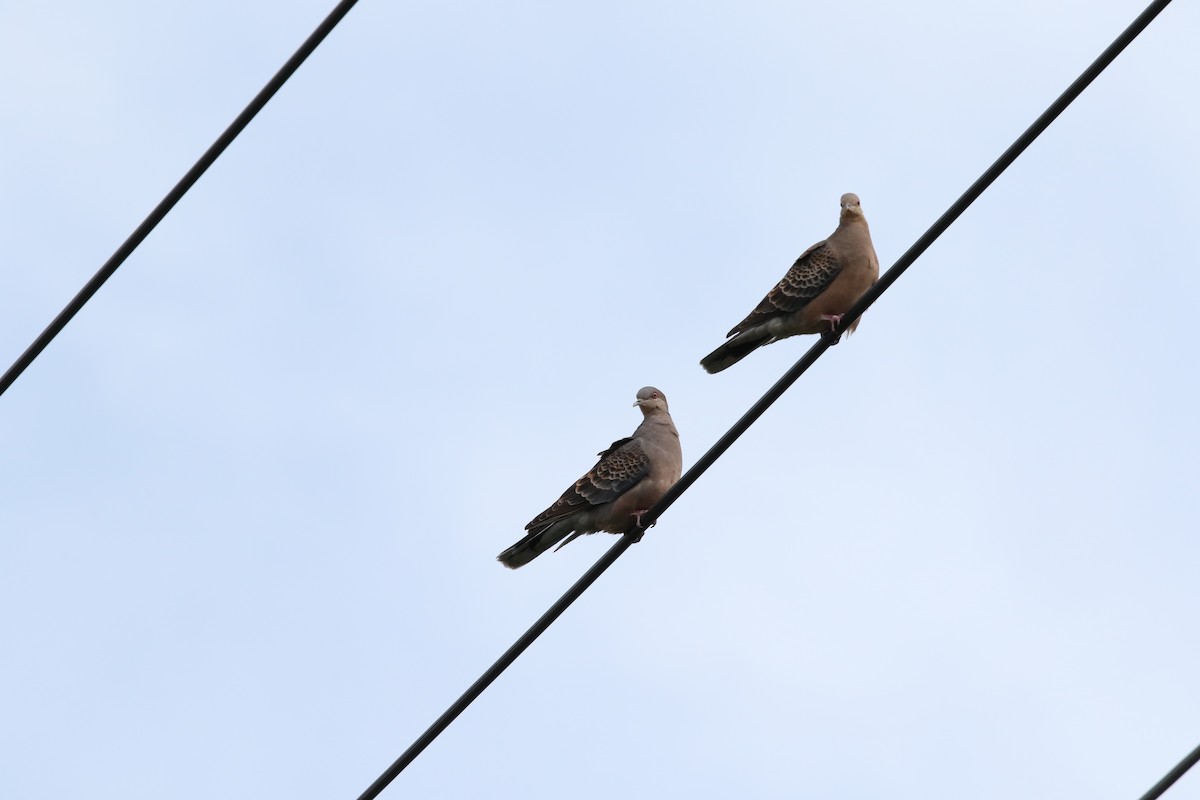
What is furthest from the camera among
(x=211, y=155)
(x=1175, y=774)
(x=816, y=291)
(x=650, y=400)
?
(x=650, y=400)

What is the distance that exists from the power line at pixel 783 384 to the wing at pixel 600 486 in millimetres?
2987

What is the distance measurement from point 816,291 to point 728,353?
65 cm

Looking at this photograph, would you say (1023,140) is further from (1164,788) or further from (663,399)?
(663,399)

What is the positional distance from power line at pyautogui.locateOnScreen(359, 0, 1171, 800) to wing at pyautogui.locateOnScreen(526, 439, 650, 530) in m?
2.99

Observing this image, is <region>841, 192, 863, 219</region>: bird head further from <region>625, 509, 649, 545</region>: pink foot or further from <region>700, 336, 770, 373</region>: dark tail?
<region>625, 509, 649, 545</region>: pink foot

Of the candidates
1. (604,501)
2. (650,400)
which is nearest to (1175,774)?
(604,501)

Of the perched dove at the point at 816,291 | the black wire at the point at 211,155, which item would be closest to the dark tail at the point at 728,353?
the perched dove at the point at 816,291

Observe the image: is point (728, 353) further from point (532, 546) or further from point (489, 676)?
point (489, 676)

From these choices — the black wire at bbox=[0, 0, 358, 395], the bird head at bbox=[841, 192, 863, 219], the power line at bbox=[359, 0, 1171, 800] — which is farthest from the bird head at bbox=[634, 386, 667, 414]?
the black wire at bbox=[0, 0, 358, 395]

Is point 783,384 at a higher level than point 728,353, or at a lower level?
lower

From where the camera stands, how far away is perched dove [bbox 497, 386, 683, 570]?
30.4ft

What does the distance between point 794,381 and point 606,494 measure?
358 centimetres

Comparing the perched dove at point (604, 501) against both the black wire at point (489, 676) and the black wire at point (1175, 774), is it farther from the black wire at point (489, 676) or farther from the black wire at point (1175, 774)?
the black wire at point (1175, 774)

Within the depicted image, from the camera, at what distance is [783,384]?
5.76 m
